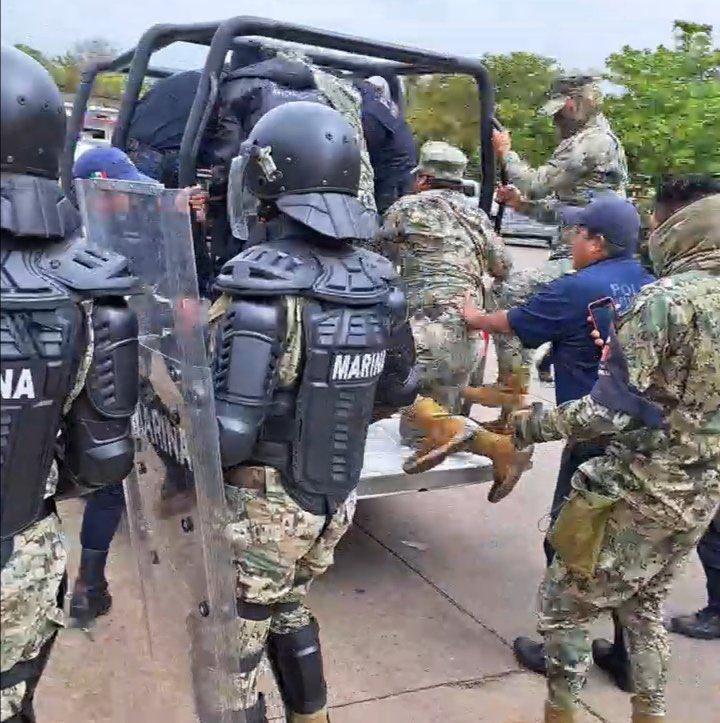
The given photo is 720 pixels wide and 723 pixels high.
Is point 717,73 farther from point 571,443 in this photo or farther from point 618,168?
point 571,443

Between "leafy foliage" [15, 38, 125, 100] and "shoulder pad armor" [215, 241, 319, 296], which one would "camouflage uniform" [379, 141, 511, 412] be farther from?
"shoulder pad armor" [215, 241, 319, 296]

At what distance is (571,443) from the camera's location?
369 centimetres

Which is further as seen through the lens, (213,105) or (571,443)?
(213,105)

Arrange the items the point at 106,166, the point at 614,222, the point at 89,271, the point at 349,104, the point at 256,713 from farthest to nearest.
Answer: the point at 349,104 < the point at 106,166 < the point at 614,222 < the point at 256,713 < the point at 89,271

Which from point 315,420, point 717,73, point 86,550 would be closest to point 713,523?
point 315,420

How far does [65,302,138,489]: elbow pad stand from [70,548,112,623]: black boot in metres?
1.70

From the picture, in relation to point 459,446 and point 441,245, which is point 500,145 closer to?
point 441,245

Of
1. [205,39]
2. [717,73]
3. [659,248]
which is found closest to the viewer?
[659,248]

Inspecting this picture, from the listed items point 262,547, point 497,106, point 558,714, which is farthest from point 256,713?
point 497,106

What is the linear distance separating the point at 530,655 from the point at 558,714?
2.28 ft

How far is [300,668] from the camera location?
2.90 m

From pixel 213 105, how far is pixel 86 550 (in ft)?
6.46

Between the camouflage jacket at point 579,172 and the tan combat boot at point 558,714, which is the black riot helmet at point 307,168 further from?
the camouflage jacket at point 579,172

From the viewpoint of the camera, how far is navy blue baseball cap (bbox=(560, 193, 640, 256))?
3439 mm
